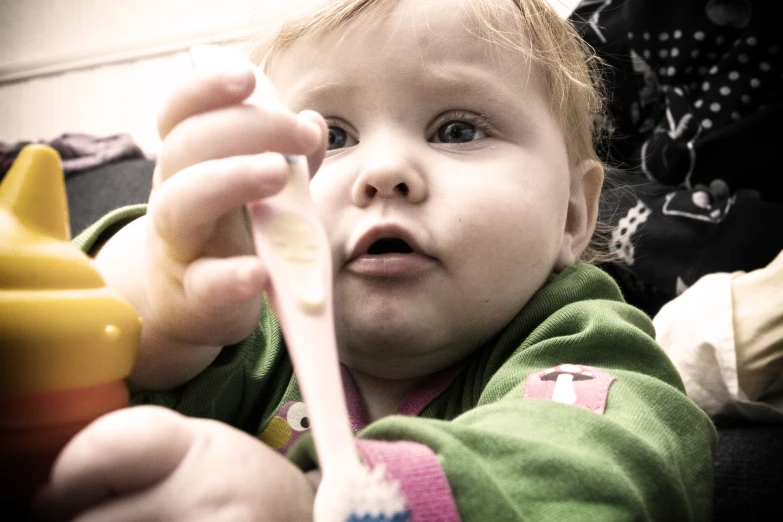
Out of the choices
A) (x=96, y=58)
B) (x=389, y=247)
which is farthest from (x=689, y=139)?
(x=96, y=58)

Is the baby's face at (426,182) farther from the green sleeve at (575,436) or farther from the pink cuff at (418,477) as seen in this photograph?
the pink cuff at (418,477)

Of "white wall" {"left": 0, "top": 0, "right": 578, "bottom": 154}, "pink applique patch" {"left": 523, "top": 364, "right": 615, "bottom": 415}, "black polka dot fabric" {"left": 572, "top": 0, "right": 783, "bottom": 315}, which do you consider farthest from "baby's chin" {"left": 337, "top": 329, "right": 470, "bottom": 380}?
"white wall" {"left": 0, "top": 0, "right": 578, "bottom": 154}

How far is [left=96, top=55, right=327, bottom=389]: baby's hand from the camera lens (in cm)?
34

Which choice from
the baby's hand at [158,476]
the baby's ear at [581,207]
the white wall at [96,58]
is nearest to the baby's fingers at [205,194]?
the baby's hand at [158,476]

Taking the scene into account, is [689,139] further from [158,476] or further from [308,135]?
[158,476]

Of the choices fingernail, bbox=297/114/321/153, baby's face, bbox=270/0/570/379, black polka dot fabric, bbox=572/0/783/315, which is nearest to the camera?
fingernail, bbox=297/114/321/153

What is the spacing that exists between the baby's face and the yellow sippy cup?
0.27 meters

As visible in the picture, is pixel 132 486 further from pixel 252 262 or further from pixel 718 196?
pixel 718 196

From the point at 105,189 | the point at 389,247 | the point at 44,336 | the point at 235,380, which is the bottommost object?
the point at 105,189

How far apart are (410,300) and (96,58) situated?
173 cm

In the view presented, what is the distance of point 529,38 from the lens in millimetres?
684

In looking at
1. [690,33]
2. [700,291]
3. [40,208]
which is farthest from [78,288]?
[690,33]

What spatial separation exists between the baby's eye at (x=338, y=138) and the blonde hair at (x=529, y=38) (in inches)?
3.3

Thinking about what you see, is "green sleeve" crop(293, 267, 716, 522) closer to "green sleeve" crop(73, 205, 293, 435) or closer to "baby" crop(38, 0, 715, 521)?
"baby" crop(38, 0, 715, 521)
